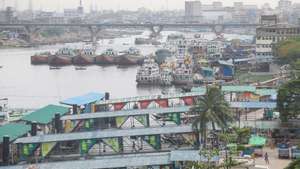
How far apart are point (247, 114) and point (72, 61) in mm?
18487

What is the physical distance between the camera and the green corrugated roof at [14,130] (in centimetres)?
877

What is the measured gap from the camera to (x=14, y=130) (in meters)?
9.08

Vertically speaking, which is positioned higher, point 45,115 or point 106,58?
point 45,115

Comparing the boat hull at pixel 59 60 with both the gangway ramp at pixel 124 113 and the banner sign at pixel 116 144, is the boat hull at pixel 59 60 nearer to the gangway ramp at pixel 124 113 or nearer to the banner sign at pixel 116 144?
the gangway ramp at pixel 124 113

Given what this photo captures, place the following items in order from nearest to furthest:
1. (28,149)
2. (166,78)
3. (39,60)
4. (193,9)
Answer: (28,149) → (166,78) → (39,60) → (193,9)

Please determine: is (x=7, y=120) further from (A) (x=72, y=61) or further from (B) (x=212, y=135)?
(A) (x=72, y=61)

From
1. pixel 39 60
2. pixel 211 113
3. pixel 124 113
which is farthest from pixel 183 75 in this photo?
pixel 39 60

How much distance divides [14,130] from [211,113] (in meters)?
2.97

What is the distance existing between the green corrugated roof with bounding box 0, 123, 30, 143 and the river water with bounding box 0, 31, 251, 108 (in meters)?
6.83

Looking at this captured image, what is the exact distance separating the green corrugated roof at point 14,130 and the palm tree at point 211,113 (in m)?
2.56

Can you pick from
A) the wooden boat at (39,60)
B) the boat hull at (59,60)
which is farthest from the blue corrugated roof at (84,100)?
the wooden boat at (39,60)

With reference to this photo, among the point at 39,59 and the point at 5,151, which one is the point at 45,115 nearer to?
the point at 5,151

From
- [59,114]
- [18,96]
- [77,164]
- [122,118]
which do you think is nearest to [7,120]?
[59,114]

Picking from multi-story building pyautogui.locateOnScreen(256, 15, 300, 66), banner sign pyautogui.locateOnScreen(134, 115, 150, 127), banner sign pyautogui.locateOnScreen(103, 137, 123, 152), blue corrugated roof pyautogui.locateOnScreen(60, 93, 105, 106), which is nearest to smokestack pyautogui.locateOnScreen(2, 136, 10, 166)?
banner sign pyautogui.locateOnScreen(103, 137, 123, 152)
